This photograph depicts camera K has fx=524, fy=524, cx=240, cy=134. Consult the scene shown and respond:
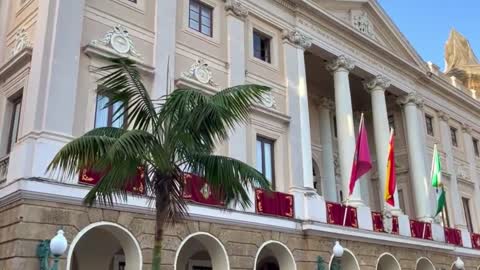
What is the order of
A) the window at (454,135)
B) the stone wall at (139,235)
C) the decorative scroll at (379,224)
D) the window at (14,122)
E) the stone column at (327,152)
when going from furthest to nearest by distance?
the window at (454,135) → the stone column at (327,152) → the decorative scroll at (379,224) → the window at (14,122) → the stone wall at (139,235)

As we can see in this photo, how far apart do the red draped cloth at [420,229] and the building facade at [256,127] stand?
9cm

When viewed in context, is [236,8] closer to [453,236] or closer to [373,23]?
[373,23]

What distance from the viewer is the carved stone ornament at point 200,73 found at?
50.6 feet

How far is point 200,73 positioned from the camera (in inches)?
618

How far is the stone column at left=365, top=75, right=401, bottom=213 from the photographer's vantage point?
21.8 m

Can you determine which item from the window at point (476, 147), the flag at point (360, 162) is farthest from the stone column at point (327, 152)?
the window at point (476, 147)

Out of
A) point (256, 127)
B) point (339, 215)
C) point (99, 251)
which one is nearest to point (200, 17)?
point (256, 127)

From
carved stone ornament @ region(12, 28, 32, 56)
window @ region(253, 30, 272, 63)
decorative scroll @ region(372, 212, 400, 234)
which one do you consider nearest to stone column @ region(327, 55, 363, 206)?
decorative scroll @ region(372, 212, 400, 234)

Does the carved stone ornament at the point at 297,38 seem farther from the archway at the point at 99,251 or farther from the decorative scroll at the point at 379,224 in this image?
the archway at the point at 99,251

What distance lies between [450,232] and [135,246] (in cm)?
1636

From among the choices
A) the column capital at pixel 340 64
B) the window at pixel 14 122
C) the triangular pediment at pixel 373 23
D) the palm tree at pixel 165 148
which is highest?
the triangular pediment at pixel 373 23

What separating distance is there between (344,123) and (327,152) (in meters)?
4.15

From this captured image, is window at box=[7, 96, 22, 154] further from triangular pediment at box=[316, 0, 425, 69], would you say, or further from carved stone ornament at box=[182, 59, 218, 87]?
triangular pediment at box=[316, 0, 425, 69]

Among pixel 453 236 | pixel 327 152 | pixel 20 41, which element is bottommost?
pixel 453 236
